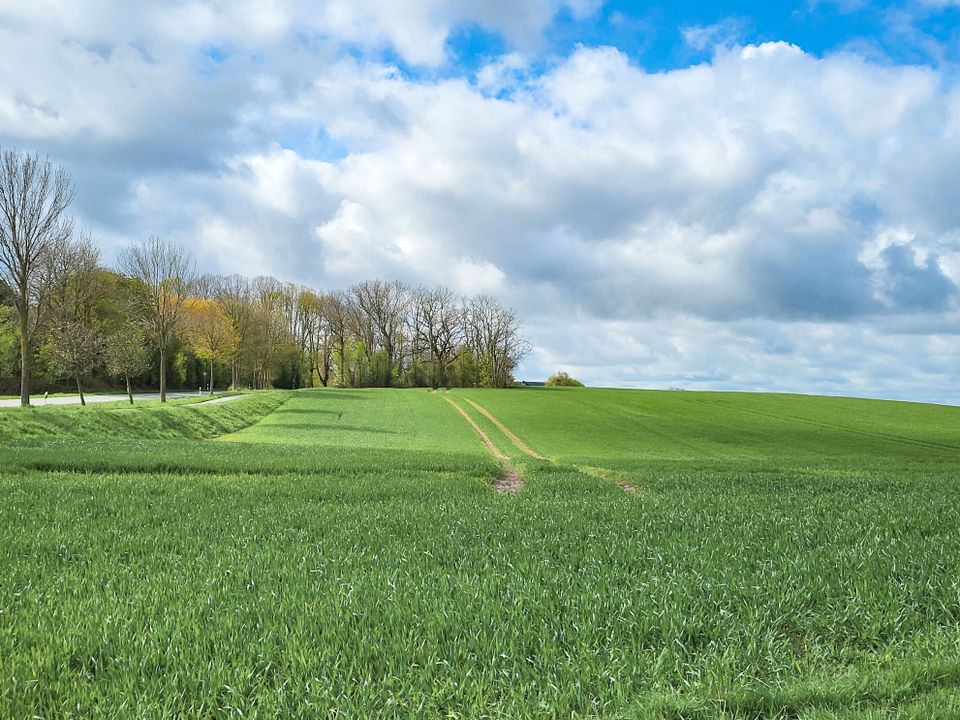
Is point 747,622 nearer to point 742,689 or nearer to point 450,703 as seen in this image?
point 742,689

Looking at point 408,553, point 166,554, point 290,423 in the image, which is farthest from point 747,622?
point 290,423

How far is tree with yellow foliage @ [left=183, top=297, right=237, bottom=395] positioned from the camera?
68.0m

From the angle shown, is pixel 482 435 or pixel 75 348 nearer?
pixel 482 435

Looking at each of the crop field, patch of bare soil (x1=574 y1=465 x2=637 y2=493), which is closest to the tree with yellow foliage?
patch of bare soil (x1=574 y1=465 x2=637 y2=493)

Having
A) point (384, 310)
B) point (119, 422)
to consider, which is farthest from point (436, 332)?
point (119, 422)

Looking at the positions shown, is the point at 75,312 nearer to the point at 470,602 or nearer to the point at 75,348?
the point at 75,348

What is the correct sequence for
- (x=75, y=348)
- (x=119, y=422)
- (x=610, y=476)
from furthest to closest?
(x=75, y=348) < (x=119, y=422) < (x=610, y=476)

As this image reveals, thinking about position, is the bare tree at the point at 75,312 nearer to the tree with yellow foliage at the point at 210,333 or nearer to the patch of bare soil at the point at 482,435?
the tree with yellow foliage at the point at 210,333

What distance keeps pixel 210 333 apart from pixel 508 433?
131 feet

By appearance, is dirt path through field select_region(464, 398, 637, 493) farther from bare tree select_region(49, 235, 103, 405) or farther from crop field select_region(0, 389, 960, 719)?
bare tree select_region(49, 235, 103, 405)

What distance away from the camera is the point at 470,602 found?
5.93 m

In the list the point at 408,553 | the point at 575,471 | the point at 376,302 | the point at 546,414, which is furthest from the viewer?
the point at 376,302

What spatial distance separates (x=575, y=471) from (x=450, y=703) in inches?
691

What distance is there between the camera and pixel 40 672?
4.99 meters
